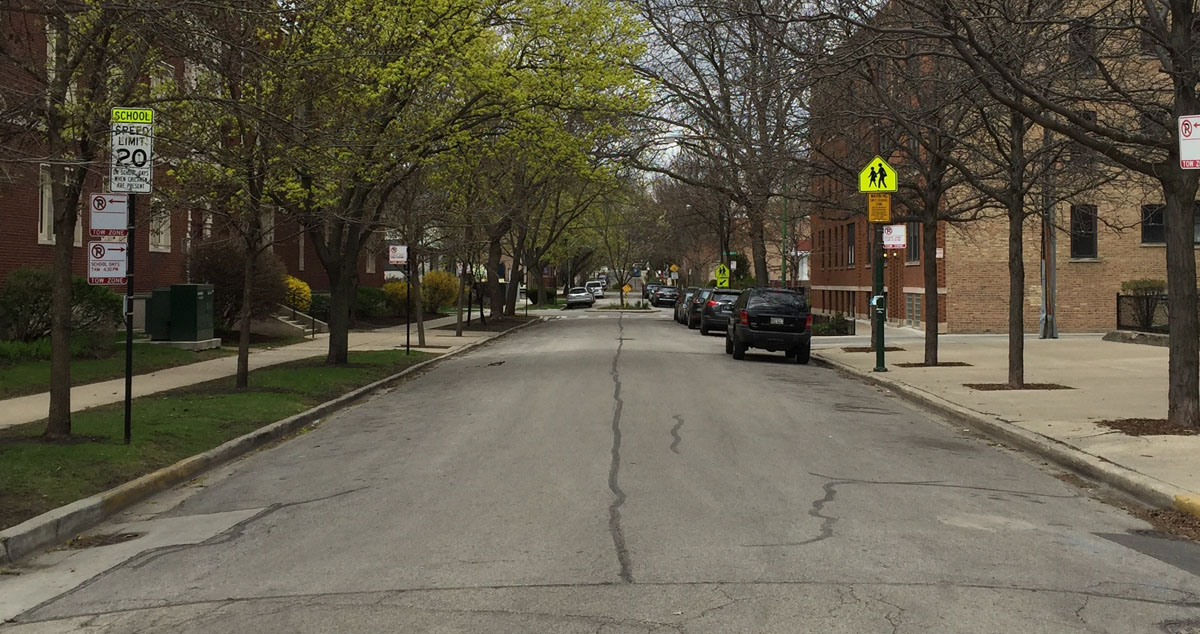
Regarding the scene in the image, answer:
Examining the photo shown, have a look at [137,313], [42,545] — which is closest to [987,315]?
[137,313]

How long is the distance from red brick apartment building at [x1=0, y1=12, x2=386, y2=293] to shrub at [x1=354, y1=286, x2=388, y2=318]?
964cm

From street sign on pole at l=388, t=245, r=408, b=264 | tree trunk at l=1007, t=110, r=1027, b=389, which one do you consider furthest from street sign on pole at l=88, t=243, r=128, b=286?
street sign on pole at l=388, t=245, r=408, b=264

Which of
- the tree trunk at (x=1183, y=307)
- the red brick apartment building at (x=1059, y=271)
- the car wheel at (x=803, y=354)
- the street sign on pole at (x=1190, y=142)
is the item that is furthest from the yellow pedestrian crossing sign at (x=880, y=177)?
the red brick apartment building at (x=1059, y=271)

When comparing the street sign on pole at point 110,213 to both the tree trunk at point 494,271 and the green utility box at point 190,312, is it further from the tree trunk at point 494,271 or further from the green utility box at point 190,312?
the tree trunk at point 494,271

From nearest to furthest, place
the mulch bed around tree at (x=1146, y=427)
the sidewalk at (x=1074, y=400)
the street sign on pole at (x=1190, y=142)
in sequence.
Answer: the sidewalk at (x=1074, y=400)
the street sign on pole at (x=1190, y=142)
the mulch bed around tree at (x=1146, y=427)

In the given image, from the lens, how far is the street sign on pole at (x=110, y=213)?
1015 centimetres

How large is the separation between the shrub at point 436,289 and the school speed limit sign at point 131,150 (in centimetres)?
3528

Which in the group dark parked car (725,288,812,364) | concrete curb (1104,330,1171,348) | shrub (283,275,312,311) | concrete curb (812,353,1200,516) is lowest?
concrete curb (812,353,1200,516)

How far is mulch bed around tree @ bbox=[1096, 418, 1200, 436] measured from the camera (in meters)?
11.1

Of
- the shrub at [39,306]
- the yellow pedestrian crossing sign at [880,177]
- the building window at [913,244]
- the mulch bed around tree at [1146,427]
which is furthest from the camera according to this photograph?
the building window at [913,244]

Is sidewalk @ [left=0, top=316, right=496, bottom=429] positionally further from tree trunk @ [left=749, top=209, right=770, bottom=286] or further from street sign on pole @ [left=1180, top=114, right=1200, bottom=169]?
street sign on pole @ [left=1180, top=114, right=1200, bottom=169]

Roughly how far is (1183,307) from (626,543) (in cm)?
816

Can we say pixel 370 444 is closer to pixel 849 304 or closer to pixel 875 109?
pixel 875 109

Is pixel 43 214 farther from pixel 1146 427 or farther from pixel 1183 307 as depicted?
pixel 1183 307
